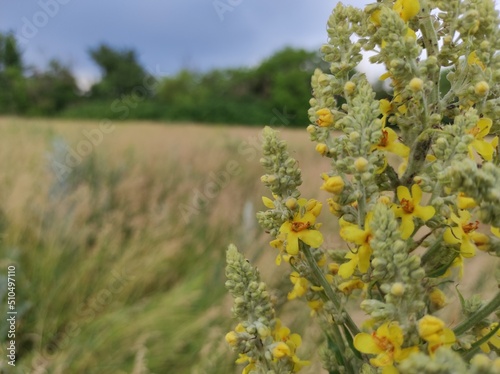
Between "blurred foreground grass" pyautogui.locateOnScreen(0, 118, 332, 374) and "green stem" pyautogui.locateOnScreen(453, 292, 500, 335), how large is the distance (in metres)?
1.29

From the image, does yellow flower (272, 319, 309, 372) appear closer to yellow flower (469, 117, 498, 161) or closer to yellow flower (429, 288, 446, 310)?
yellow flower (429, 288, 446, 310)

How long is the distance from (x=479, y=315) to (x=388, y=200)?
156 mm

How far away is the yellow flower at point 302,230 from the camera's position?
58cm

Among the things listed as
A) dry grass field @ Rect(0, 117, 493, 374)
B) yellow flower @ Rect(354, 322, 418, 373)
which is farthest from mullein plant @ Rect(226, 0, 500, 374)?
dry grass field @ Rect(0, 117, 493, 374)

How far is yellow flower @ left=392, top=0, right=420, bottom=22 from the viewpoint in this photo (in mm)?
609

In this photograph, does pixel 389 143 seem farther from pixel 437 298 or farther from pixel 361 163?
pixel 437 298

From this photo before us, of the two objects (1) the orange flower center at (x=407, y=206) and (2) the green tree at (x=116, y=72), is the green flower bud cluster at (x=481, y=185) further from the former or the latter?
(2) the green tree at (x=116, y=72)

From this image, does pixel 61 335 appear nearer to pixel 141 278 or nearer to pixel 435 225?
pixel 141 278

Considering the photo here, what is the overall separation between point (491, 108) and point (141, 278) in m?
2.52

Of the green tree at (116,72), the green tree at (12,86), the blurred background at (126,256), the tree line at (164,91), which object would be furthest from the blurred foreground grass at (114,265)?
the green tree at (116,72)

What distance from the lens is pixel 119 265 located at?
280 centimetres

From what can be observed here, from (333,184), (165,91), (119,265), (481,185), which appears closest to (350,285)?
(333,184)

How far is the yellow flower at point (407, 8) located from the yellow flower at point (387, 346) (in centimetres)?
38

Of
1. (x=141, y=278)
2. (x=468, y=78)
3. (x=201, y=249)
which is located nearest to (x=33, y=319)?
(x=141, y=278)
